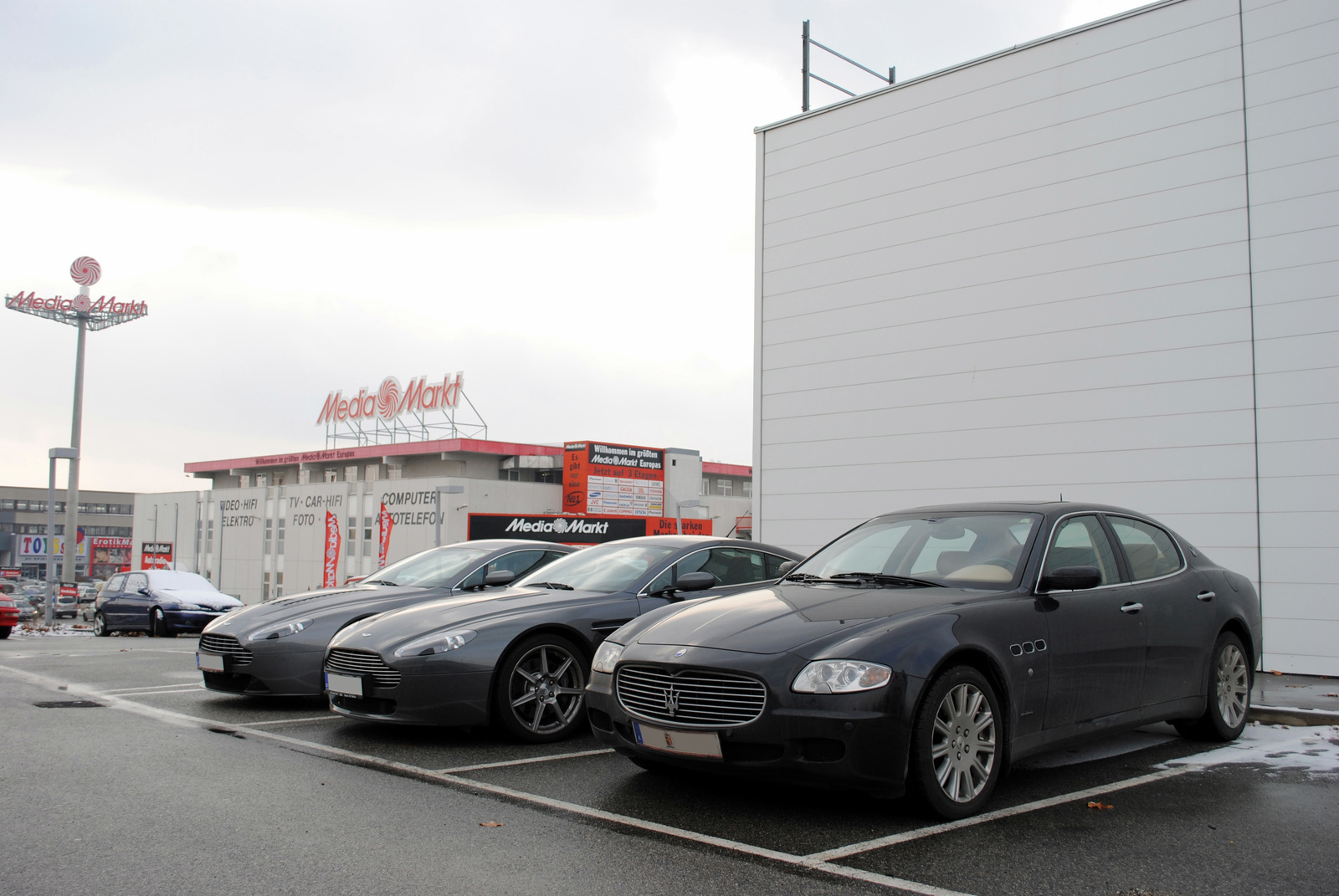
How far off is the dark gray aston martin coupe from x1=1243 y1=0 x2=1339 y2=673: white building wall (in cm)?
694

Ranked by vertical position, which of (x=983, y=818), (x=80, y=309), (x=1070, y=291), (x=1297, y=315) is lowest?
(x=983, y=818)

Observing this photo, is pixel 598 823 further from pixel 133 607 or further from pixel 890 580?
pixel 133 607

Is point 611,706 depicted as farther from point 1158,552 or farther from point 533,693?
point 1158,552

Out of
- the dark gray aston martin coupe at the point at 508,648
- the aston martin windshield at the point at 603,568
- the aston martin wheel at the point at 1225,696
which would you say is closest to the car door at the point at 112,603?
the dark gray aston martin coupe at the point at 508,648

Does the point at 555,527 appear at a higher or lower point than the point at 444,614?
higher

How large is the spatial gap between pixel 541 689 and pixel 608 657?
1491 millimetres

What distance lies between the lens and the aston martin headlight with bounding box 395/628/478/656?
20.1 feet

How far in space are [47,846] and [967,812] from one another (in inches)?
150

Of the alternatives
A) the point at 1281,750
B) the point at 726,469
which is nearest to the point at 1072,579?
the point at 1281,750

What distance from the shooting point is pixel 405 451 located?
Result: 5719 centimetres

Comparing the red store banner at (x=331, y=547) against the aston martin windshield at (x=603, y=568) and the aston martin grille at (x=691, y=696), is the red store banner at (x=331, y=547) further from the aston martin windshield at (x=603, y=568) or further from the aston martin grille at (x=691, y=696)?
the aston martin grille at (x=691, y=696)

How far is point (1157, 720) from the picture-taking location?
5.63 m

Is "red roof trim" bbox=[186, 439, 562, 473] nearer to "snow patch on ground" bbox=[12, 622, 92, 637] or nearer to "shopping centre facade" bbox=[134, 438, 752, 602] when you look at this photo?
"shopping centre facade" bbox=[134, 438, 752, 602]

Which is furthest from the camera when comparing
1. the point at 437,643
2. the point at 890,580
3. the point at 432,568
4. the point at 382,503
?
the point at 382,503
